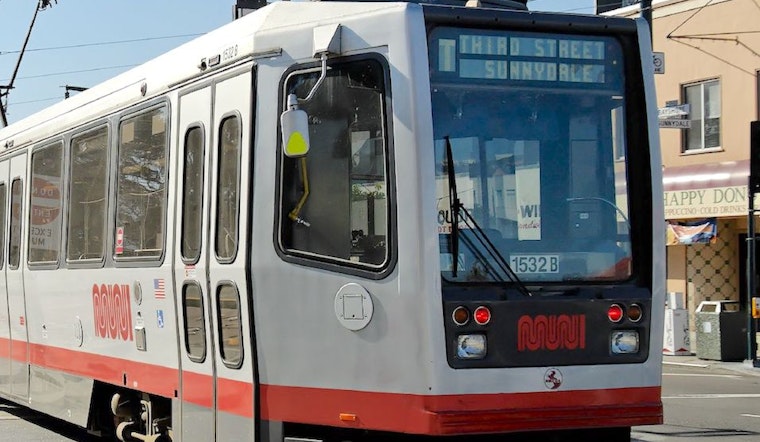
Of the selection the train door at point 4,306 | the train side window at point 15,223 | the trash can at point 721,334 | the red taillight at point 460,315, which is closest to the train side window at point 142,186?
the red taillight at point 460,315

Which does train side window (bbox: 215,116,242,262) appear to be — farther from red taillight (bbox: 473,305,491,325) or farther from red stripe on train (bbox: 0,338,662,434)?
red taillight (bbox: 473,305,491,325)

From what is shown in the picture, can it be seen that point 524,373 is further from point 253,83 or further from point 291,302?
point 253,83

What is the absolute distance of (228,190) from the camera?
804 cm

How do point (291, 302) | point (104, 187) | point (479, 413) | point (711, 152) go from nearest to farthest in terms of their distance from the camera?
point (479, 413) → point (291, 302) → point (104, 187) → point (711, 152)

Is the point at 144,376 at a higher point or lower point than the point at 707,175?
lower

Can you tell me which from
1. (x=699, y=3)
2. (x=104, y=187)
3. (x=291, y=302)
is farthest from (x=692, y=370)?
(x=291, y=302)

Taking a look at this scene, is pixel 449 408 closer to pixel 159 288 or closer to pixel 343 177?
pixel 343 177

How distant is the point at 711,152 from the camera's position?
26.9 metres

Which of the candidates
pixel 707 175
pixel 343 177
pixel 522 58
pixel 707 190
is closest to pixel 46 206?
pixel 343 177

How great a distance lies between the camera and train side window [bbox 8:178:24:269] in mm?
12961

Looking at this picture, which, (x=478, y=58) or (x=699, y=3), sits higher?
(x=699, y=3)

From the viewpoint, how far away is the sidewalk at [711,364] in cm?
2141

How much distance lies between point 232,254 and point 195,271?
63 centimetres

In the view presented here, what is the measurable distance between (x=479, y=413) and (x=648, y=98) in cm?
235
